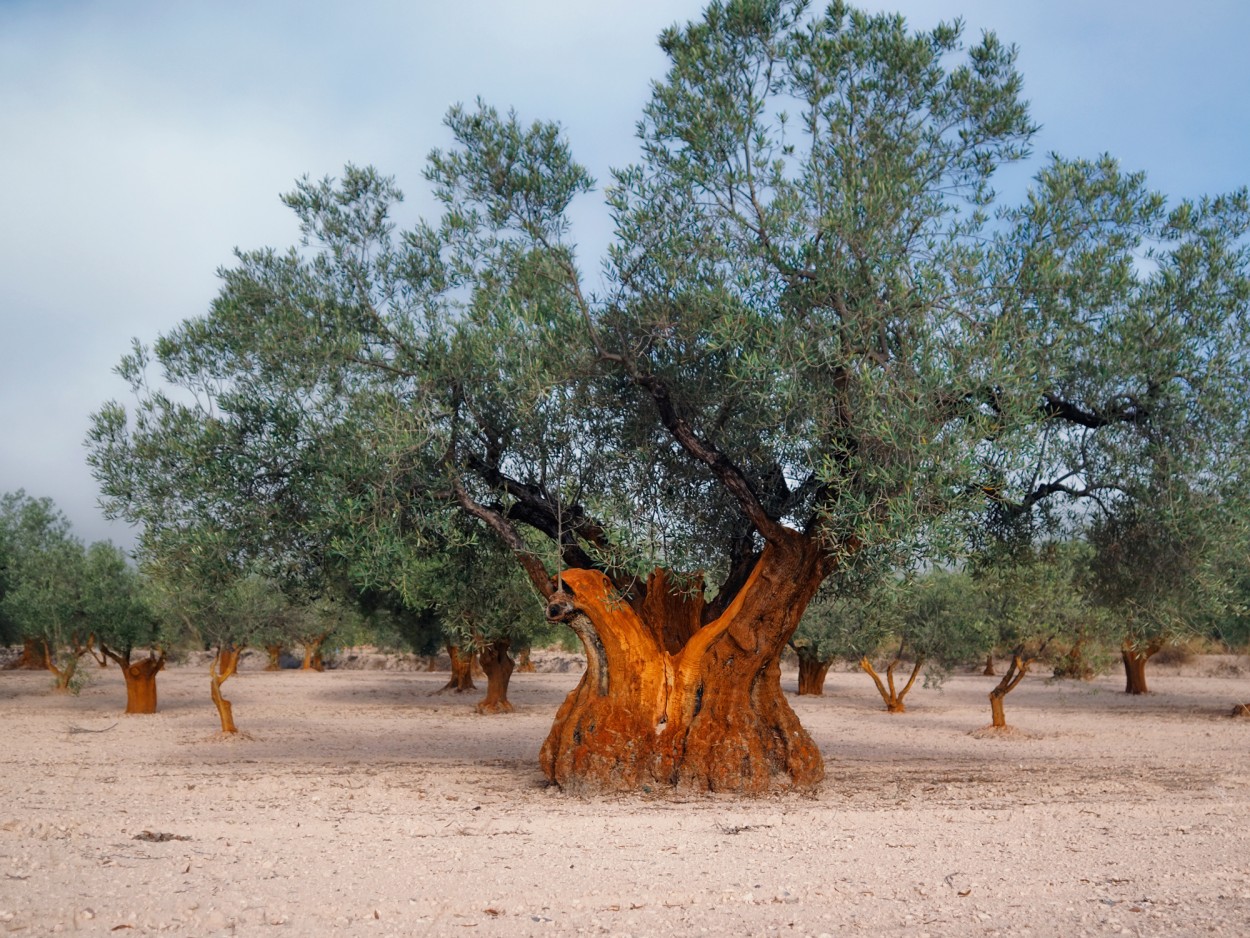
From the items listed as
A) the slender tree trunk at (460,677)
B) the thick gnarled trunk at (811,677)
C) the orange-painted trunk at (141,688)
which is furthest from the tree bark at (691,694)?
the slender tree trunk at (460,677)

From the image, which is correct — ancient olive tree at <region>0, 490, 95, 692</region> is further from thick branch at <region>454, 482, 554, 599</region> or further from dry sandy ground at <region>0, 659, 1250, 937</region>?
thick branch at <region>454, 482, 554, 599</region>

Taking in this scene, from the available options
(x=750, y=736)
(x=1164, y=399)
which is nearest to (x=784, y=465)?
(x=750, y=736)

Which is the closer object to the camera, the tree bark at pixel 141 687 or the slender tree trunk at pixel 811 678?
the tree bark at pixel 141 687

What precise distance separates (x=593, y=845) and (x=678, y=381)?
5.58 m

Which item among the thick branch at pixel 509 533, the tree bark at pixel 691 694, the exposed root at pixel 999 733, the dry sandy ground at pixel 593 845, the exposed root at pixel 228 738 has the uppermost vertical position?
the thick branch at pixel 509 533

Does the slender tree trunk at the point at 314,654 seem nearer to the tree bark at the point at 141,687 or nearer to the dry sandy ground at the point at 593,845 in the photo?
the tree bark at the point at 141,687

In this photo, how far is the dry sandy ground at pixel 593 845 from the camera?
6086 mm

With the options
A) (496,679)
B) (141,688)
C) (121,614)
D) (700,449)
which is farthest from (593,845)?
(121,614)

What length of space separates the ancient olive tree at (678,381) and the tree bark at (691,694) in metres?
0.04

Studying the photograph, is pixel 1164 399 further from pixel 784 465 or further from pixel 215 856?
pixel 215 856

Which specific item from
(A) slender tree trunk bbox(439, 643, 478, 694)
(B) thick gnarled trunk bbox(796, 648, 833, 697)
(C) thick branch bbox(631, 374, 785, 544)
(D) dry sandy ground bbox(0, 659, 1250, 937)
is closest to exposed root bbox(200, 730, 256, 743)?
(D) dry sandy ground bbox(0, 659, 1250, 937)

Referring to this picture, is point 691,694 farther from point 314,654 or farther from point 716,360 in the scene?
point 314,654

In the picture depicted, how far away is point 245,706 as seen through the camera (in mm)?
31688

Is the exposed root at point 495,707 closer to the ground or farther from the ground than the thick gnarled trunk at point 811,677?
closer to the ground
